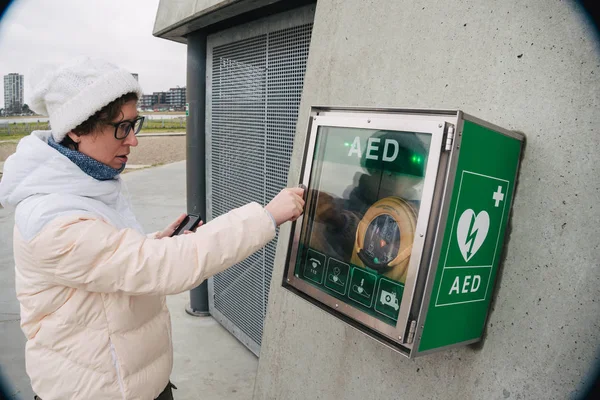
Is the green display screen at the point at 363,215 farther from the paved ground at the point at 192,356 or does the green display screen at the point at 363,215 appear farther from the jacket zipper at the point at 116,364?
the paved ground at the point at 192,356

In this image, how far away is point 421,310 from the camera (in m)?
1.31

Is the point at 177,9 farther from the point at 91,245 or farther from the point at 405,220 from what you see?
the point at 405,220

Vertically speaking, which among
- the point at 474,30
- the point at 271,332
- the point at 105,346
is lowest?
the point at 271,332

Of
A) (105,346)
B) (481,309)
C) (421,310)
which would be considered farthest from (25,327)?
(481,309)

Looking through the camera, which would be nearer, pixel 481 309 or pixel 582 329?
pixel 582 329

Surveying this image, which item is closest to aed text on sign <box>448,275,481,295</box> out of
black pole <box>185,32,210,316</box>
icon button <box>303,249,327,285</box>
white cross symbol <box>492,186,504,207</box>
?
white cross symbol <box>492,186,504,207</box>

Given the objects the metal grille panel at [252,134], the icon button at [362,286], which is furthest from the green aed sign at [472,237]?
the metal grille panel at [252,134]

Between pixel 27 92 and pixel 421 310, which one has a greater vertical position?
pixel 27 92

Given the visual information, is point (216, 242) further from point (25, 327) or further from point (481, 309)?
point (481, 309)

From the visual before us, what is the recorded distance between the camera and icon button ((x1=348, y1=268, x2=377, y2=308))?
1.50 meters

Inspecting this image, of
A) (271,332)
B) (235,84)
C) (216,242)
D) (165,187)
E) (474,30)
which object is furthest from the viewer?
(165,187)

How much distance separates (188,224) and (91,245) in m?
0.52

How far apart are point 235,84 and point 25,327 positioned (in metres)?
2.28

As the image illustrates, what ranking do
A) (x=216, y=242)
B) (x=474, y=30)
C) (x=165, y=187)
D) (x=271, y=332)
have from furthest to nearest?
(x=165, y=187) → (x=271, y=332) → (x=474, y=30) → (x=216, y=242)
